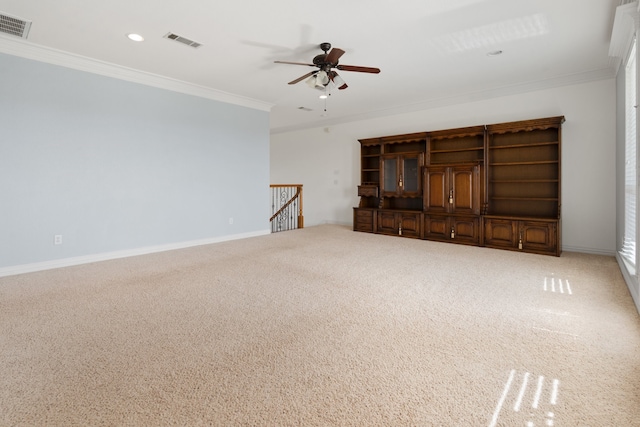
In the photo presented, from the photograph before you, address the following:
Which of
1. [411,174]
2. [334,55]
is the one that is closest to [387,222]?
[411,174]

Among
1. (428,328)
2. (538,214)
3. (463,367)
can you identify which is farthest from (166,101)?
(538,214)

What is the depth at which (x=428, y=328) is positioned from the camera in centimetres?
243

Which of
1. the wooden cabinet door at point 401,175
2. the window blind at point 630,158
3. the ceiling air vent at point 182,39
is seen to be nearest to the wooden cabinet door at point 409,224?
the wooden cabinet door at point 401,175

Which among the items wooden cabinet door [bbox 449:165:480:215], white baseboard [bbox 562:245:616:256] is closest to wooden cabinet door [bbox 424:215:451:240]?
wooden cabinet door [bbox 449:165:480:215]

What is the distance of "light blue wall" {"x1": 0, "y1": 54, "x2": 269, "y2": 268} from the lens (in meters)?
3.98

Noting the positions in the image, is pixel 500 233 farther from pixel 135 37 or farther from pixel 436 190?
pixel 135 37

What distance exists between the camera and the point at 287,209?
8750 mm

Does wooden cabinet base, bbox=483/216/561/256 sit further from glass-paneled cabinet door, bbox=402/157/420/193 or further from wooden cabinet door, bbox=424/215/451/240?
glass-paneled cabinet door, bbox=402/157/420/193

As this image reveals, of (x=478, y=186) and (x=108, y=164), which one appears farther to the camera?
(x=478, y=186)

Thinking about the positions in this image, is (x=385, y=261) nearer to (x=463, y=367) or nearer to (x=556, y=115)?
(x=463, y=367)

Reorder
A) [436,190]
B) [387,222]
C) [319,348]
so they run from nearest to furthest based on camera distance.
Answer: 1. [319,348]
2. [436,190]
3. [387,222]

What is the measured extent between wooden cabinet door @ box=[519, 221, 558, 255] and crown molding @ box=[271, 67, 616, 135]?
2.32 metres

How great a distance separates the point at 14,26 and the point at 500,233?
7.13 m

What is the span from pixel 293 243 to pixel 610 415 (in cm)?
486
